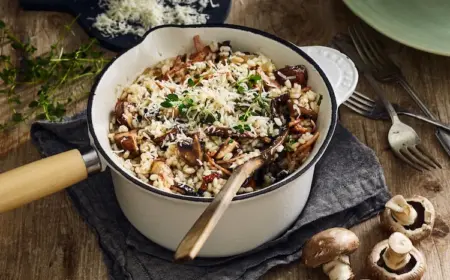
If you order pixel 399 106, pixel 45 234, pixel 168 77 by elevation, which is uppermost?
pixel 168 77

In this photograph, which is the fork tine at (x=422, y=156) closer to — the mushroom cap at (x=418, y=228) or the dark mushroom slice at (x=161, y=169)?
the mushroom cap at (x=418, y=228)

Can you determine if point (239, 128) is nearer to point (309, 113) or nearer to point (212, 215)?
point (309, 113)

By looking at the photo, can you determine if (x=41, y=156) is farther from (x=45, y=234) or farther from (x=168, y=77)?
(x=168, y=77)

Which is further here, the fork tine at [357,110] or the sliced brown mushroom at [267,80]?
the fork tine at [357,110]

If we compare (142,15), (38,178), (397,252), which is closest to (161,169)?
(38,178)

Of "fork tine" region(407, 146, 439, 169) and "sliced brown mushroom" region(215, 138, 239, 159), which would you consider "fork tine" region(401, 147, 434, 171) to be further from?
"sliced brown mushroom" region(215, 138, 239, 159)

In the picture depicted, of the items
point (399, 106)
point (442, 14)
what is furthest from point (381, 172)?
point (442, 14)

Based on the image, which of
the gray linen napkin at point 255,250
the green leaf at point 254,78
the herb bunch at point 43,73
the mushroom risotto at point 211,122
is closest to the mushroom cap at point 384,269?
the gray linen napkin at point 255,250
